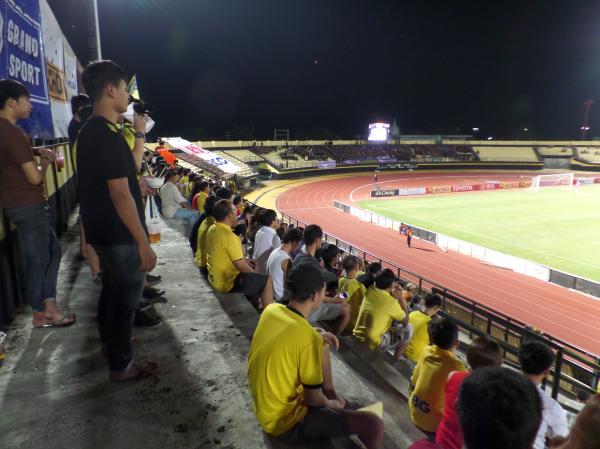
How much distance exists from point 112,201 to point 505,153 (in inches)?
3136

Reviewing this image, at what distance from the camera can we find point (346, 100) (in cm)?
8031

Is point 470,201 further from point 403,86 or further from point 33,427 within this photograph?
point 403,86

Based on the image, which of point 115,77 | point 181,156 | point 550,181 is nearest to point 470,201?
point 550,181

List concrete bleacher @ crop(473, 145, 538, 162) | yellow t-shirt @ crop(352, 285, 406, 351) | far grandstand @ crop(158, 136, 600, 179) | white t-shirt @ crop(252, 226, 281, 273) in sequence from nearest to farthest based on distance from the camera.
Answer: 1. yellow t-shirt @ crop(352, 285, 406, 351)
2. white t-shirt @ crop(252, 226, 281, 273)
3. far grandstand @ crop(158, 136, 600, 179)
4. concrete bleacher @ crop(473, 145, 538, 162)

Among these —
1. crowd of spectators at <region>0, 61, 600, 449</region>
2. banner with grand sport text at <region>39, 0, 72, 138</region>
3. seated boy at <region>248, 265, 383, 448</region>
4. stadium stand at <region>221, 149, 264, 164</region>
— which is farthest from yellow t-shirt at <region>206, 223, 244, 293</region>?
stadium stand at <region>221, 149, 264, 164</region>

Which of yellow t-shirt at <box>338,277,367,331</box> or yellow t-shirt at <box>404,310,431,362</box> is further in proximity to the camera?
yellow t-shirt at <box>338,277,367,331</box>

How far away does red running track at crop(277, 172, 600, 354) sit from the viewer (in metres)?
14.6

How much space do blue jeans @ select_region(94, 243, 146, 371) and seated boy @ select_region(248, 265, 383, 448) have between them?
40.3 inches

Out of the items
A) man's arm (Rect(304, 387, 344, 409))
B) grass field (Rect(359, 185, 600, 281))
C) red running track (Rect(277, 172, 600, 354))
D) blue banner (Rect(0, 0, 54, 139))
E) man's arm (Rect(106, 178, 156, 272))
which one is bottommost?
red running track (Rect(277, 172, 600, 354))

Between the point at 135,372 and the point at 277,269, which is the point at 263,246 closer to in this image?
the point at 277,269

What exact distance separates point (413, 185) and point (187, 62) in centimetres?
3895

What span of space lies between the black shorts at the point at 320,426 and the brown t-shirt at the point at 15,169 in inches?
114

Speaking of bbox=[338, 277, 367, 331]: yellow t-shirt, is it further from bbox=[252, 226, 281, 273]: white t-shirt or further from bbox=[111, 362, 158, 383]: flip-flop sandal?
bbox=[111, 362, 158, 383]: flip-flop sandal

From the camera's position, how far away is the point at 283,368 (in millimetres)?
2189
